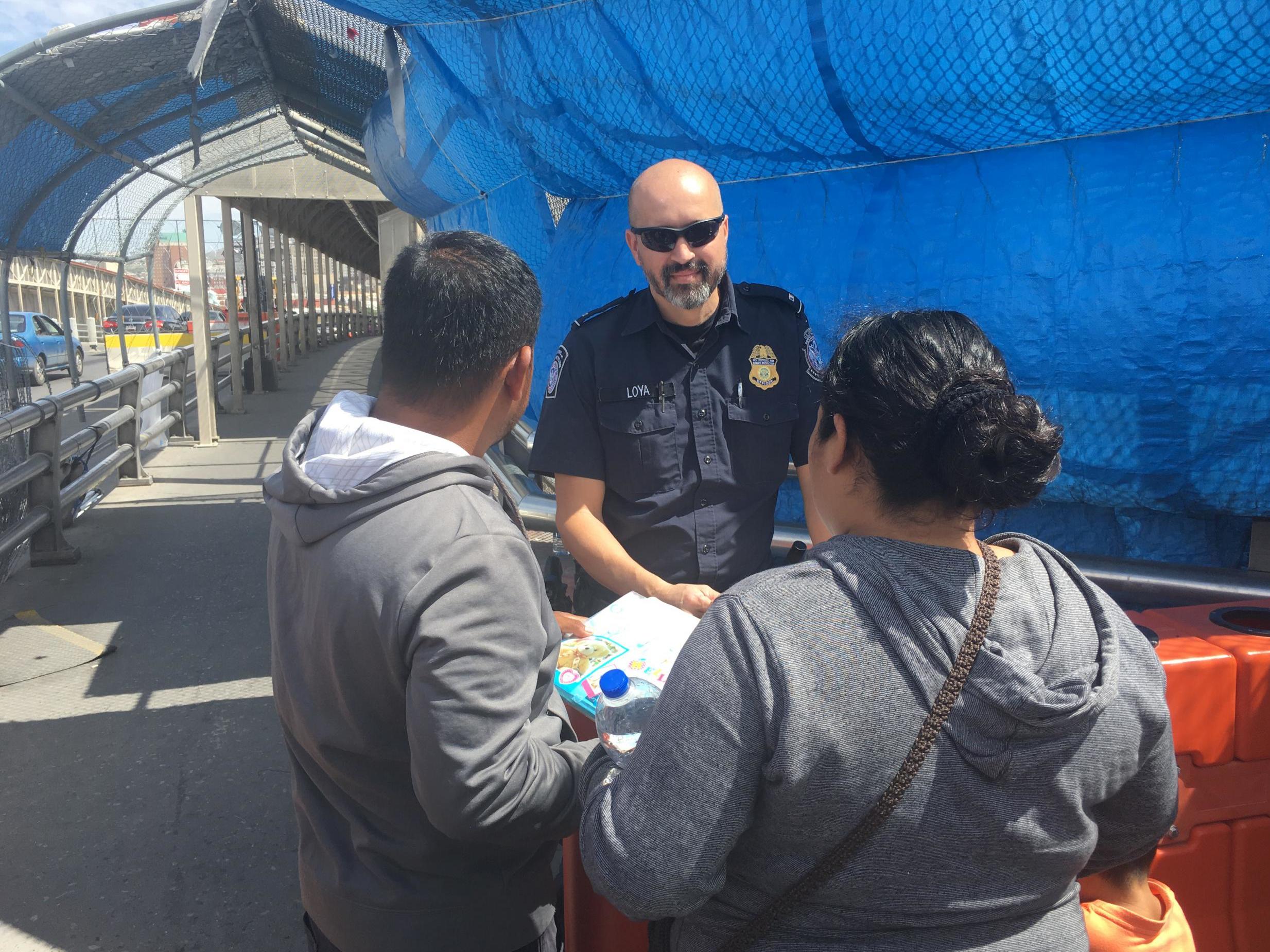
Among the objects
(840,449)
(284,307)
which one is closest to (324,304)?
(284,307)

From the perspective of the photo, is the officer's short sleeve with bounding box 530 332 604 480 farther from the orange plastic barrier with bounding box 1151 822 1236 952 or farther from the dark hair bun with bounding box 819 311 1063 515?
the orange plastic barrier with bounding box 1151 822 1236 952

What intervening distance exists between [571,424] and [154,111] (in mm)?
6570

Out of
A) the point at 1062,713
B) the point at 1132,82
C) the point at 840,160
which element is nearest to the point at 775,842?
the point at 1062,713

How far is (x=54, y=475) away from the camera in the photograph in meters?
5.73

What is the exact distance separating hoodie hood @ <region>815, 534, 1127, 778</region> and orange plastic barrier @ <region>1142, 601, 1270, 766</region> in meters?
1.11

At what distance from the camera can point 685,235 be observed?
95.0 inches

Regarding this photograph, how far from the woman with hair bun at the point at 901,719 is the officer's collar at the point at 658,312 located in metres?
1.34

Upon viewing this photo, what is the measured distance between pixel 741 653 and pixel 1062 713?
38cm

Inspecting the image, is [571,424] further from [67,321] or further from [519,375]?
[67,321]

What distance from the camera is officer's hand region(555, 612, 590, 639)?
1.89 m

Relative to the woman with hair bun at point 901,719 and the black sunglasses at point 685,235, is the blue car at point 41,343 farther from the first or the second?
the woman with hair bun at point 901,719

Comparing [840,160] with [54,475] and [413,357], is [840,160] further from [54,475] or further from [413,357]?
[54,475]

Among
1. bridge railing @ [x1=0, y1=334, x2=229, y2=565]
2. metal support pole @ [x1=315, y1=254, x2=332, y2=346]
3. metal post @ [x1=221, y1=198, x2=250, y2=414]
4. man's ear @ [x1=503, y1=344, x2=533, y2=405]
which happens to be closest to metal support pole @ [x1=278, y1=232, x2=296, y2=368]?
metal support pole @ [x1=315, y1=254, x2=332, y2=346]

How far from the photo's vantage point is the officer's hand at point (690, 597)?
218 cm
